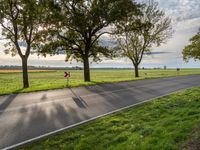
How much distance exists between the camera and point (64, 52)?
3234 centimetres

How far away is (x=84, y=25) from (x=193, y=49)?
145 feet

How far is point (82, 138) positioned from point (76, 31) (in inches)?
974

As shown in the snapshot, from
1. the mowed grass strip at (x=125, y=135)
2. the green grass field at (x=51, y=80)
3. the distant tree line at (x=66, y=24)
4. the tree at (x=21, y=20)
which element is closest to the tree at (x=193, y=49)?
the green grass field at (x=51, y=80)

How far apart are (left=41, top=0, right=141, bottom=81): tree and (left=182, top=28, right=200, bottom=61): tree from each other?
3844 centimetres

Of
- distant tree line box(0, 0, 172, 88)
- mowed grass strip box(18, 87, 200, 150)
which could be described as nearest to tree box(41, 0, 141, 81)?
distant tree line box(0, 0, 172, 88)

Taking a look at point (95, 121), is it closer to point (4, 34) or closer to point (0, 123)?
point (0, 123)

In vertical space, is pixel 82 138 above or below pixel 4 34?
below

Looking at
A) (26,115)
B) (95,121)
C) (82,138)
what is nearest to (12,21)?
(26,115)

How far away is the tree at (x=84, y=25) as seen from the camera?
29.1 m

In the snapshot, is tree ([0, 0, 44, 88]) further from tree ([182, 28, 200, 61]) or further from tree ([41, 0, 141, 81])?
tree ([182, 28, 200, 61])

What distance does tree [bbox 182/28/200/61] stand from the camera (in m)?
65.0

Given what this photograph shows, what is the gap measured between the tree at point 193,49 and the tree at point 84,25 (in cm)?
3844

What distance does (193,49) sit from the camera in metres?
66.8

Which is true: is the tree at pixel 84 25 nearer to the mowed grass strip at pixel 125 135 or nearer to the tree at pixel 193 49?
the mowed grass strip at pixel 125 135
